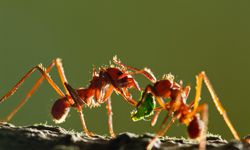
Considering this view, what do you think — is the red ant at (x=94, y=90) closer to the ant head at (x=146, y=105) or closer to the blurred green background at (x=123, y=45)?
the ant head at (x=146, y=105)

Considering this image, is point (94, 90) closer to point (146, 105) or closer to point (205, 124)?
point (146, 105)

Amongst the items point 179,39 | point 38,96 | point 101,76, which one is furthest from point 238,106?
point 101,76

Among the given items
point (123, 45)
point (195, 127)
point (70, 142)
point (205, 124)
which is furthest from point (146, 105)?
point (123, 45)

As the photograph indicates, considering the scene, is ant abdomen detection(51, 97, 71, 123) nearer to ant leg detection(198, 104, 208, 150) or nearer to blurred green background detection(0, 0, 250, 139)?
ant leg detection(198, 104, 208, 150)

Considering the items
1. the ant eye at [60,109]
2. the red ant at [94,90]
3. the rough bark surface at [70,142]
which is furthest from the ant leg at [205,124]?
the ant eye at [60,109]

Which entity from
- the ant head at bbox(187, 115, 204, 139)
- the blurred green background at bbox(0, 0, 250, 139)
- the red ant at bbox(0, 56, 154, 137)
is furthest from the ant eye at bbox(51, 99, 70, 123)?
the blurred green background at bbox(0, 0, 250, 139)

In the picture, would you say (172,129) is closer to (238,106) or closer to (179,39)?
(238,106)
